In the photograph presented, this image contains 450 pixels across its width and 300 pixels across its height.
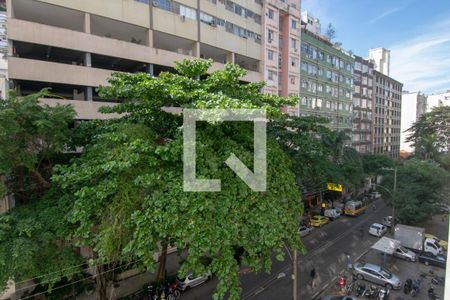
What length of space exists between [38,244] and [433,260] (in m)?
24.9

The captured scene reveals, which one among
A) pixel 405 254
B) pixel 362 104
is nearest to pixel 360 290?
pixel 405 254

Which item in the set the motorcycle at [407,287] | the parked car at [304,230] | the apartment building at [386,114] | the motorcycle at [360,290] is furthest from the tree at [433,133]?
the motorcycle at [360,290]

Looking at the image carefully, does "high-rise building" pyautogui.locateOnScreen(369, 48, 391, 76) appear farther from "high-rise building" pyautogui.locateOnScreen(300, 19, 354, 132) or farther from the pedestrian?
the pedestrian

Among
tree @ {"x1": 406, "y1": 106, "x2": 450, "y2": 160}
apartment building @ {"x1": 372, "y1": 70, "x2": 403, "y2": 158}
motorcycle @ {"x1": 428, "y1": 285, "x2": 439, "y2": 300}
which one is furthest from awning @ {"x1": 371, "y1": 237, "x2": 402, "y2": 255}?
apartment building @ {"x1": 372, "y1": 70, "x2": 403, "y2": 158}

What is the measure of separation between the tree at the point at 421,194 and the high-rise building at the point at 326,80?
10849 mm

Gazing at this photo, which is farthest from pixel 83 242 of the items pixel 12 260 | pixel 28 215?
pixel 28 215

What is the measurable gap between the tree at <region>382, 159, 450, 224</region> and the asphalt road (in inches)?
152

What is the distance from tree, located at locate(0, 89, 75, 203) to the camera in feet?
30.5

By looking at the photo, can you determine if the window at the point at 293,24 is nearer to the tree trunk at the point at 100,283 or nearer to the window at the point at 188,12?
the window at the point at 188,12

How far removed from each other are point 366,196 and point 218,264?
3908cm

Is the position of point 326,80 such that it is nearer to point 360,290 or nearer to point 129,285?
point 360,290

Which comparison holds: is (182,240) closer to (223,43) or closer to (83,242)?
(83,242)

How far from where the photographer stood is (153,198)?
27.5ft

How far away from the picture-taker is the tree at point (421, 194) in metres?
23.7
